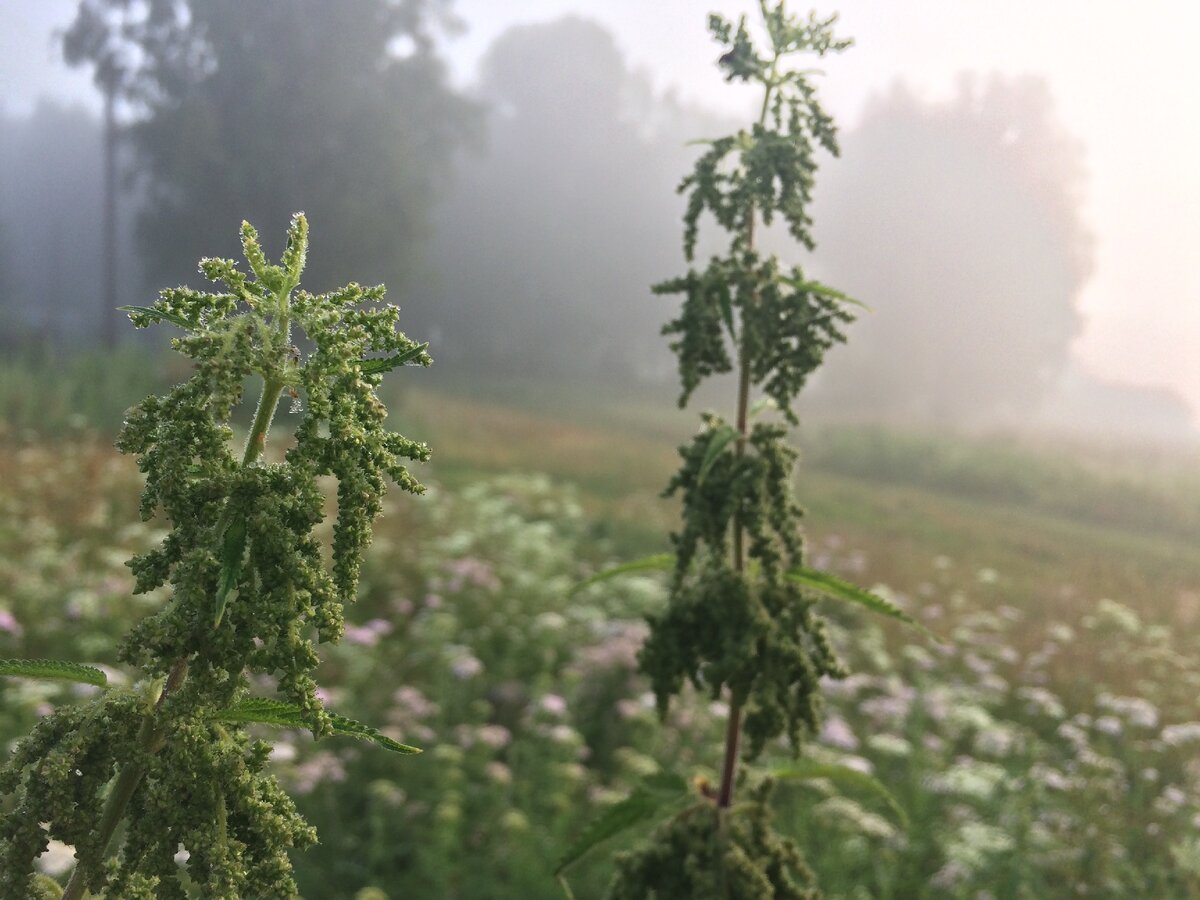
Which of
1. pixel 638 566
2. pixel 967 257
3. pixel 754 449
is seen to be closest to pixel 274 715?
pixel 638 566

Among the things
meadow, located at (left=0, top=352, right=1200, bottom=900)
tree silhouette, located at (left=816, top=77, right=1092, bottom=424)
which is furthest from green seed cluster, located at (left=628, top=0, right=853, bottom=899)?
tree silhouette, located at (left=816, top=77, right=1092, bottom=424)

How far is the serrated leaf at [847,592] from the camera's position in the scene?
148 cm

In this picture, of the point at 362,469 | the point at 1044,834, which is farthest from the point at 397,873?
the point at 362,469

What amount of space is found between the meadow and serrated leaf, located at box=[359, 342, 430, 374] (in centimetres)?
96

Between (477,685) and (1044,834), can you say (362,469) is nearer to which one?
(1044,834)

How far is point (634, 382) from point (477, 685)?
47798 millimetres

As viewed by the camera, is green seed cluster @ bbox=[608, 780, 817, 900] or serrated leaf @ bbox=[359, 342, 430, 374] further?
green seed cluster @ bbox=[608, 780, 817, 900]

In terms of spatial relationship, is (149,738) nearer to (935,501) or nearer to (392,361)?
(392,361)

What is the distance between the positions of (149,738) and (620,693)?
5.04m

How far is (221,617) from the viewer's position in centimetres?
84

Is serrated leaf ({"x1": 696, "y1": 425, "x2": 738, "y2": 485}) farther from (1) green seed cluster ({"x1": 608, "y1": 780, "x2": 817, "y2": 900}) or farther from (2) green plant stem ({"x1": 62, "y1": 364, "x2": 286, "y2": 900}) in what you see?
(2) green plant stem ({"x1": 62, "y1": 364, "x2": 286, "y2": 900})

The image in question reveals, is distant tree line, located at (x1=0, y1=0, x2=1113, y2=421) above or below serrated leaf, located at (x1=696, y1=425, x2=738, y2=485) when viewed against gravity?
above

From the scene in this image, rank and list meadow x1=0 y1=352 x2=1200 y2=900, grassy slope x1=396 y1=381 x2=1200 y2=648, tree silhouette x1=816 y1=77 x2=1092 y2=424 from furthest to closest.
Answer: tree silhouette x1=816 y1=77 x2=1092 y2=424 → grassy slope x1=396 y1=381 x2=1200 y2=648 → meadow x1=0 y1=352 x2=1200 y2=900

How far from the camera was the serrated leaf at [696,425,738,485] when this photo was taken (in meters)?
1.53
